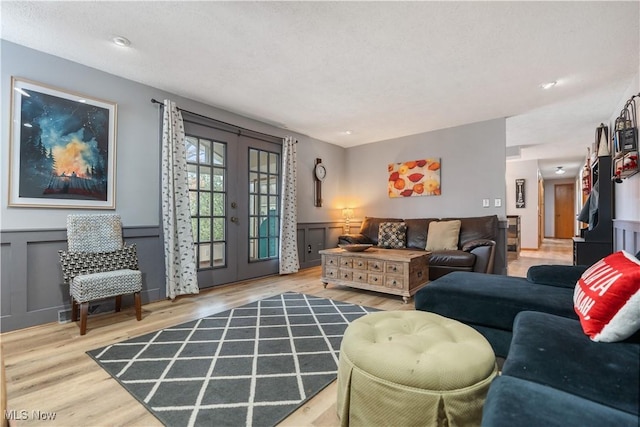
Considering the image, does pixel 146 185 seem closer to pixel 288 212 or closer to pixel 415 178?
pixel 288 212

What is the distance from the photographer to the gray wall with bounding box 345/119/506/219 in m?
4.39

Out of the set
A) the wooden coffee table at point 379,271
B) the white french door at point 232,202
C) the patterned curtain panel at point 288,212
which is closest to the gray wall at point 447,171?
the wooden coffee table at point 379,271

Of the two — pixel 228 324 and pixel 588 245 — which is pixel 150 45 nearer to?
pixel 228 324

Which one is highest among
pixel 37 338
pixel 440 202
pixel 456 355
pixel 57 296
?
pixel 440 202

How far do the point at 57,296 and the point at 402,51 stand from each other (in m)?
3.76

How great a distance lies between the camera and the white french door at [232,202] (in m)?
3.76

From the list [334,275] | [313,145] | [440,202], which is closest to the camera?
[334,275]

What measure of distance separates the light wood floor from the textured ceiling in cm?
238

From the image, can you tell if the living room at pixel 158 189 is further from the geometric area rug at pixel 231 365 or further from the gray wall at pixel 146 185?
the geometric area rug at pixel 231 365

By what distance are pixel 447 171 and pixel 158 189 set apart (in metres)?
4.18

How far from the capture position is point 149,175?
3279 millimetres

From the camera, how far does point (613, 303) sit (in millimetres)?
1100

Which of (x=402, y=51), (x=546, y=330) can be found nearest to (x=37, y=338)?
(x=546, y=330)

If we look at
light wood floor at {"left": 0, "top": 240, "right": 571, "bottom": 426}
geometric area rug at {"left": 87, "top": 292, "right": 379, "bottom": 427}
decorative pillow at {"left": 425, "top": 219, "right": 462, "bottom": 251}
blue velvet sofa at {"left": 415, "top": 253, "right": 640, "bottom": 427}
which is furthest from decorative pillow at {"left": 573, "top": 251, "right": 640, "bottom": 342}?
decorative pillow at {"left": 425, "top": 219, "right": 462, "bottom": 251}
